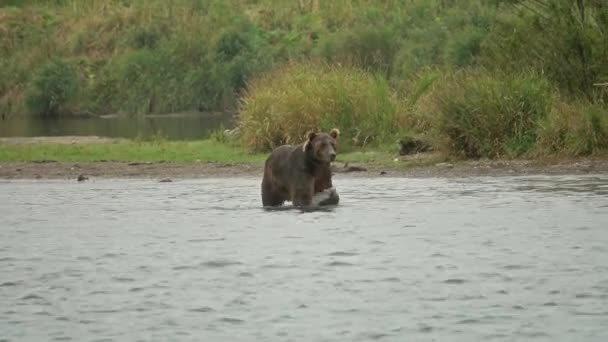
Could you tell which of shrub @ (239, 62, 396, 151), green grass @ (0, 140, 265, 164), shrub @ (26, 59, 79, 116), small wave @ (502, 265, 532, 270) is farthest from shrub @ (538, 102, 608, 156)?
shrub @ (26, 59, 79, 116)

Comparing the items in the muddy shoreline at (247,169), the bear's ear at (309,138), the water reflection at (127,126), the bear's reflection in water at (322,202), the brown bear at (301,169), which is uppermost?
the bear's ear at (309,138)

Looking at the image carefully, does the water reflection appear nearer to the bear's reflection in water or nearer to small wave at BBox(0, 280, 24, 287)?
the bear's reflection in water

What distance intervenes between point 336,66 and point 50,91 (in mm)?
21804

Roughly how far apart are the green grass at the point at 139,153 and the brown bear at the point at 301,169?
8.73 m

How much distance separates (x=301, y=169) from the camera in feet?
60.6

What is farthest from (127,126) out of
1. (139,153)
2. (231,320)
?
(231,320)

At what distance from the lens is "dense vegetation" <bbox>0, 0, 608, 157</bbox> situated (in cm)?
2578

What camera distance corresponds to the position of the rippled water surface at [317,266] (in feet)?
38.8

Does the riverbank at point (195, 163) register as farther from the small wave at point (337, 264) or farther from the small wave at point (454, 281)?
the small wave at point (454, 281)

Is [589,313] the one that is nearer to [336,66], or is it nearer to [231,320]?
[231,320]

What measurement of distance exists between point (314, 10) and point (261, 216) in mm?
42872

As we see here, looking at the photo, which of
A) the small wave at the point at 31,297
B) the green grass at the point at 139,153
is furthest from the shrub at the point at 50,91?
the small wave at the point at 31,297

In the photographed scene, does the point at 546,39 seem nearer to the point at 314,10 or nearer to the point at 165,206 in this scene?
the point at 165,206

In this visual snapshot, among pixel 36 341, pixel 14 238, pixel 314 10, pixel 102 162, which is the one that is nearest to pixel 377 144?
pixel 102 162
